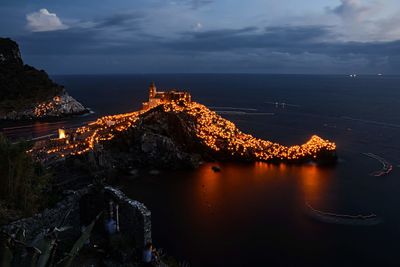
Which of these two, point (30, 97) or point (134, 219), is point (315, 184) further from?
point (30, 97)

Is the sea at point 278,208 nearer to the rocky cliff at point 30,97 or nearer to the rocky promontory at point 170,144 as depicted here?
the rocky promontory at point 170,144

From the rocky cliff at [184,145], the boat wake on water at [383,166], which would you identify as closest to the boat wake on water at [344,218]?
the boat wake on water at [383,166]

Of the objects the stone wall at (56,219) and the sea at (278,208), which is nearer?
the stone wall at (56,219)

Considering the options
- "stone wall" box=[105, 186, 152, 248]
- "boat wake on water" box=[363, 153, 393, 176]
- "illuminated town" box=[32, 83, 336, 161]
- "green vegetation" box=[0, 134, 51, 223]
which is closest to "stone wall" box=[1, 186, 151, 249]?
"stone wall" box=[105, 186, 152, 248]

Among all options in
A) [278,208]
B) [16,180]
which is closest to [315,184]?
[278,208]

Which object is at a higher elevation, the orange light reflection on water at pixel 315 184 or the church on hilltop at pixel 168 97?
the church on hilltop at pixel 168 97

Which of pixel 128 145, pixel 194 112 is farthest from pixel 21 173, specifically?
pixel 194 112

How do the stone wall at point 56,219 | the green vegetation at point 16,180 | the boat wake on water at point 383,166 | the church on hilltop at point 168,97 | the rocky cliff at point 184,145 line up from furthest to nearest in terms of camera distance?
the church on hilltop at point 168,97, the rocky cliff at point 184,145, the boat wake on water at point 383,166, the green vegetation at point 16,180, the stone wall at point 56,219
